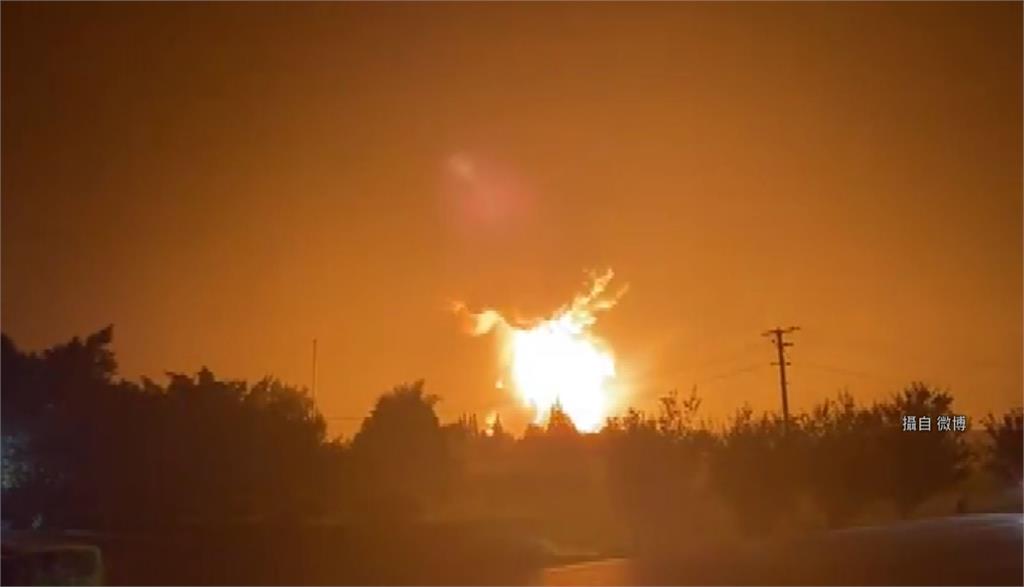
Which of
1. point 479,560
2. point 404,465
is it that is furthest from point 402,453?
point 479,560

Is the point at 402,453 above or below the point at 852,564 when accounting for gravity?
above

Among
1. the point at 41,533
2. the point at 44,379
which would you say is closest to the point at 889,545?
the point at 41,533

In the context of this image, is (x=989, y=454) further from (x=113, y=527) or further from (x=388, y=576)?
(x=113, y=527)

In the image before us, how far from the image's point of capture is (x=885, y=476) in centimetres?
4262

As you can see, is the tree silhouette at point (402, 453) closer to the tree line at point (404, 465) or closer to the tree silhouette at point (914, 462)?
the tree line at point (404, 465)

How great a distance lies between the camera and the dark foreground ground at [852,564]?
80.7 ft

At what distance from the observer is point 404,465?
130ft

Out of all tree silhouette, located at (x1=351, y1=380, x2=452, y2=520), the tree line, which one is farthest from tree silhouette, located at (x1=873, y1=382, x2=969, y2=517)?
tree silhouette, located at (x1=351, y1=380, x2=452, y2=520)

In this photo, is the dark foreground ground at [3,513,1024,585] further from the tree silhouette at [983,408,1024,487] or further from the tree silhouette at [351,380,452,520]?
the tree silhouette at [983,408,1024,487]

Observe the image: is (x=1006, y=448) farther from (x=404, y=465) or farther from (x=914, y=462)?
(x=404, y=465)

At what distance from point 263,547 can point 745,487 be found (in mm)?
17701

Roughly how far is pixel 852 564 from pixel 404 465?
16.3 m

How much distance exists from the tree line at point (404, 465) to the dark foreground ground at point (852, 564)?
212 inches

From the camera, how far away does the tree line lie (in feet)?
118
